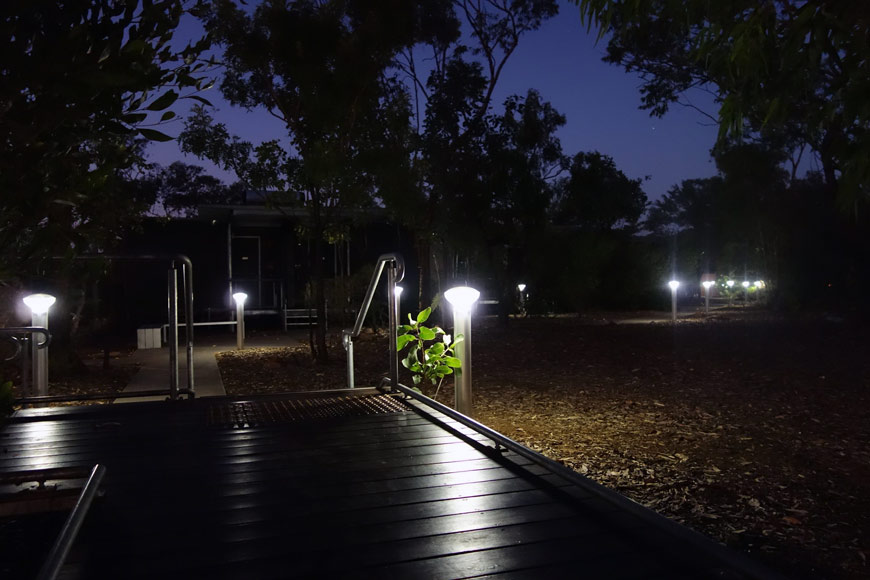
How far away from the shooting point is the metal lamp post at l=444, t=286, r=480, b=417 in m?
4.83

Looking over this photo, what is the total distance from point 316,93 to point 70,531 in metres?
7.45

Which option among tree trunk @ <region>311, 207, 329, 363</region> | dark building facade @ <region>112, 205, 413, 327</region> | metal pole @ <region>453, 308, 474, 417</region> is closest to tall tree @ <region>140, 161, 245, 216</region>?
dark building facade @ <region>112, 205, 413, 327</region>

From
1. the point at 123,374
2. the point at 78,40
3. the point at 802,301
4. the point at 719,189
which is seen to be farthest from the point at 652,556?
the point at 719,189

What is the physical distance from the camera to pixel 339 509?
2.72m

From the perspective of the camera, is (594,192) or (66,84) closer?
(66,84)

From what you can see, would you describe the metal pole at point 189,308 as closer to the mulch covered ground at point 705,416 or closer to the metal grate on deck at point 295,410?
the metal grate on deck at point 295,410

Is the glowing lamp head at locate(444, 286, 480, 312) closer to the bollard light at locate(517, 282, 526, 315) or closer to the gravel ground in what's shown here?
the gravel ground

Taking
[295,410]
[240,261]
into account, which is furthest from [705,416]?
[240,261]

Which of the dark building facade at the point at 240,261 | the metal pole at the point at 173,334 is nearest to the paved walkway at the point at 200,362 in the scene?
the metal pole at the point at 173,334

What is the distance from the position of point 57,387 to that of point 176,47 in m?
6.44

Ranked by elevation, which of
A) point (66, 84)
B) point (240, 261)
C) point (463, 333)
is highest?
point (240, 261)

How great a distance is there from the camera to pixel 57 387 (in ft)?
25.1

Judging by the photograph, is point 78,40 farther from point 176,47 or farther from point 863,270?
point 863,270

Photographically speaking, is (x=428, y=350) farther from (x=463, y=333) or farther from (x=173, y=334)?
(x=173, y=334)
